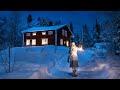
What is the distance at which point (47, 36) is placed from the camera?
8391mm

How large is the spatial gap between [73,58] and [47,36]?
933mm

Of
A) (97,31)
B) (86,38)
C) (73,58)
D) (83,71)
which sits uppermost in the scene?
(97,31)

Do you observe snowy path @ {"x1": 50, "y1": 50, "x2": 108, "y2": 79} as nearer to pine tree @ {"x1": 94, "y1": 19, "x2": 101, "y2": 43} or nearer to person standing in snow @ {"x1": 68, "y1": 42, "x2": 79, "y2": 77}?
person standing in snow @ {"x1": 68, "y1": 42, "x2": 79, "y2": 77}

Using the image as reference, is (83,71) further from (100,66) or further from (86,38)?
(86,38)

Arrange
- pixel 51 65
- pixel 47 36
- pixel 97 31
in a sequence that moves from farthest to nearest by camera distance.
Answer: pixel 47 36, pixel 51 65, pixel 97 31

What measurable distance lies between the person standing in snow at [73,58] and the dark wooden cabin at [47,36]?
0.53ft

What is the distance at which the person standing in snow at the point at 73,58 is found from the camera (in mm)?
7953

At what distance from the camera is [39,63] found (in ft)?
26.5

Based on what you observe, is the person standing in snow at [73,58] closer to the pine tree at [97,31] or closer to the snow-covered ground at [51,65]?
the snow-covered ground at [51,65]

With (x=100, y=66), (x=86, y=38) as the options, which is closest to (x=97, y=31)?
(x=86, y=38)

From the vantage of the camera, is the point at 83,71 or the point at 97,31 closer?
the point at 83,71

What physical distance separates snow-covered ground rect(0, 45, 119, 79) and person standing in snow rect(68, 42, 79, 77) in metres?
0.10

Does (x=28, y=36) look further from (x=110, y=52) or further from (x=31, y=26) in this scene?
(x=110, y=52)
